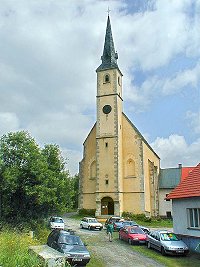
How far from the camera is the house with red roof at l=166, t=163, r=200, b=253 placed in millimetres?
20922

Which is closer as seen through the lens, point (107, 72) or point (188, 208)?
point (188, 208)

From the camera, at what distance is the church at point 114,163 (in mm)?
47625

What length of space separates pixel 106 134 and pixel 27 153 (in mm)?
25759

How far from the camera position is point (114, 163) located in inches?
1900

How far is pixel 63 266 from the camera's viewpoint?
33.1 ft

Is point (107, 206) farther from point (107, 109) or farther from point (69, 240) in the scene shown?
point (69, 240)

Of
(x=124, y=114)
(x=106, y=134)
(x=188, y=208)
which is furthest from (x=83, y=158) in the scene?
(x=188, y=208)

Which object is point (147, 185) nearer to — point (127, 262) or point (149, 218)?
point (149, 218)

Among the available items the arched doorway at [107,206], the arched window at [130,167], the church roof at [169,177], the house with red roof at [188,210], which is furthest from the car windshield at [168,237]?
the church roof at [169,177]

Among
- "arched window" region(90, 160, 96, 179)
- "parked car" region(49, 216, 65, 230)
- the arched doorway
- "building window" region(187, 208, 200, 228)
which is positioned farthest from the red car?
"arched window" region(90, 160, 96, 179)

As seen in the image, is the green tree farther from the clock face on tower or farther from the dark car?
the clock face on tower

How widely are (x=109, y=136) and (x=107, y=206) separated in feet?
33.6

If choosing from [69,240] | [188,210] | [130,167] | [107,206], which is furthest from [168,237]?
[130,167]

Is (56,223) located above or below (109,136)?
below
